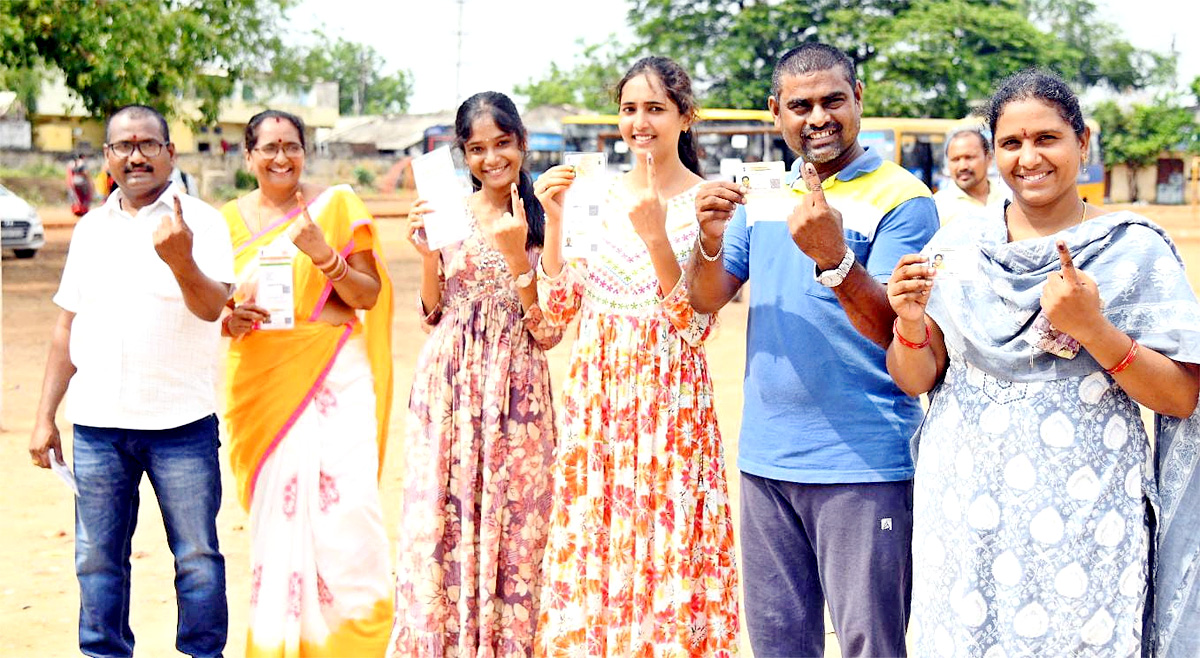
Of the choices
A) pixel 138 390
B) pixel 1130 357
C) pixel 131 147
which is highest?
pixel 131 147

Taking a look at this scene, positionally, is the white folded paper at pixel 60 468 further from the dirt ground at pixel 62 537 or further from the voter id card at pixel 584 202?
the voter id card at pixel 584 202

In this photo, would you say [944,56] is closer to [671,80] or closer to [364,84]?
[671,80]

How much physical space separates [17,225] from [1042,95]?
19.2 meters

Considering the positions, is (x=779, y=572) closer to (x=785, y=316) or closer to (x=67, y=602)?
(x=785, y=316)

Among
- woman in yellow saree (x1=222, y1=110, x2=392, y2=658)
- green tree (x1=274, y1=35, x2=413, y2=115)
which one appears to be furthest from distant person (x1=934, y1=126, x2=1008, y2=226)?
green tree (x1=274, y1=35, x2=413, y2=115)

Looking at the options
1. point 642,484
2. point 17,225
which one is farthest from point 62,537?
point 17,225

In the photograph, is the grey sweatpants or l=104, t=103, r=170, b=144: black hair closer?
the grey sweatpants

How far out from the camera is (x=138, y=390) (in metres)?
3.94

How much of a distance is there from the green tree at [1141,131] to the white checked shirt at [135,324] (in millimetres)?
47616

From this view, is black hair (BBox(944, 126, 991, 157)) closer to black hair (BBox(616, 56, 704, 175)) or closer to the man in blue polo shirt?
black hair (BBox(616, 56, 704, 175))

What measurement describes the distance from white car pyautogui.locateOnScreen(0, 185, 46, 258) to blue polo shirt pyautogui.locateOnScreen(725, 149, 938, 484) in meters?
18.3

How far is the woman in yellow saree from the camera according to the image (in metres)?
4.33

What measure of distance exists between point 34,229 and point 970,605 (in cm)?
1949

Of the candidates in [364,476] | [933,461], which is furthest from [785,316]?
[364,476]
